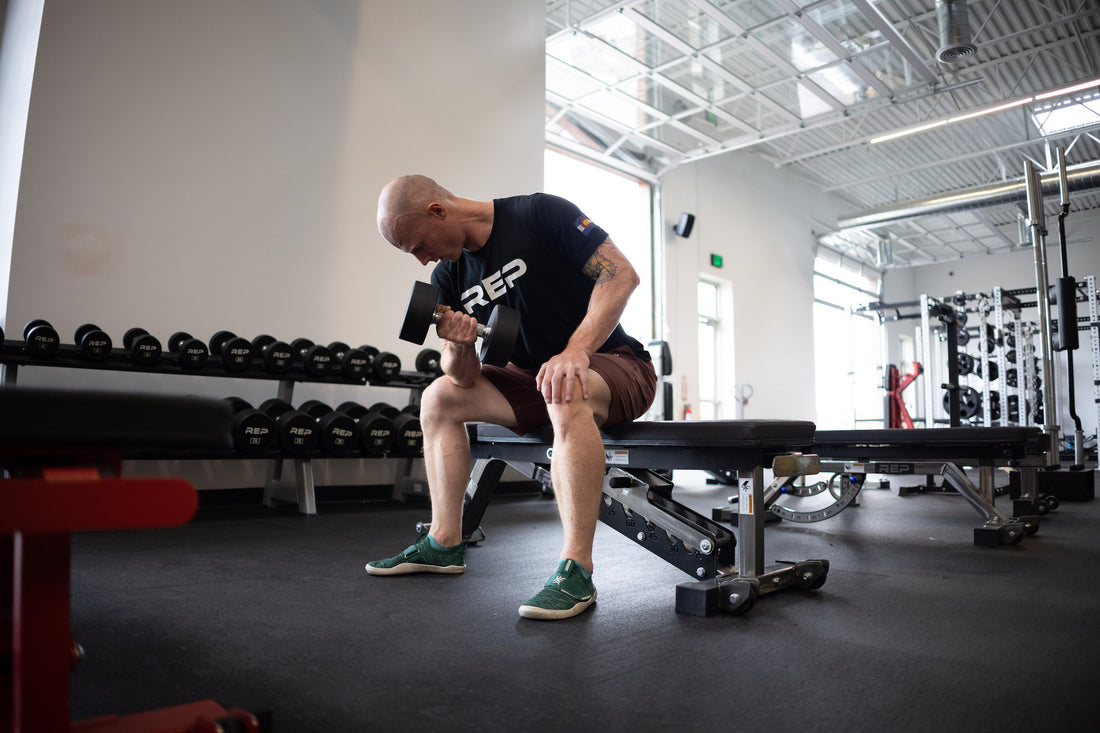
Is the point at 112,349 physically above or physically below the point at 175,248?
below

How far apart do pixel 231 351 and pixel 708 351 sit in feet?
20.4

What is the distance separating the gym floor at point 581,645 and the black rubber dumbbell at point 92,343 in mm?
1079

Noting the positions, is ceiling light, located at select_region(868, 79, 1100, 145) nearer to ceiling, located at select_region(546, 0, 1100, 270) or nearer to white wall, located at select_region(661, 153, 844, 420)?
ceiling, located at select_region(546, 0, 1100, 270)

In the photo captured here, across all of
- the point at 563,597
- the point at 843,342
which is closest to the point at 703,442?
the point at 563,597

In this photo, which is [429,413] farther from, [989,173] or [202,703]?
[989,173]

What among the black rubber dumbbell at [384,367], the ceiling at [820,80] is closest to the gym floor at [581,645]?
the black rubber dumbbell at [384,367]

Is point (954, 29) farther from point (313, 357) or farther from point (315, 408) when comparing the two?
point (315, 408)

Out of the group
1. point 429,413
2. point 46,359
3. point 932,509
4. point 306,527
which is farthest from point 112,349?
point 932,509

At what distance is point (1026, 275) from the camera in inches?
464

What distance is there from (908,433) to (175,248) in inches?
137

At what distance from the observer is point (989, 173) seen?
31.7 feet

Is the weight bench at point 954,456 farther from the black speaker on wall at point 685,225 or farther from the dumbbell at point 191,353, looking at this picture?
the black speaker on wall at point 685,225

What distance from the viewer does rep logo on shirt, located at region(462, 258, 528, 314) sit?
1.79 m

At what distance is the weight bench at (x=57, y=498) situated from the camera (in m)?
0.59
